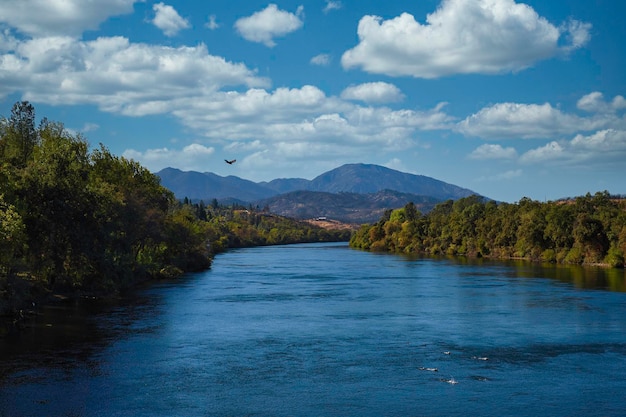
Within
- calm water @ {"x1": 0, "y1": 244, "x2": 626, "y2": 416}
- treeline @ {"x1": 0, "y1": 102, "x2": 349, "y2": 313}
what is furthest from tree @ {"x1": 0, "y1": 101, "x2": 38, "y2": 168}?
calm water @ {"x1": 0, "y1": 244, "x2": 626, "y2": 416}

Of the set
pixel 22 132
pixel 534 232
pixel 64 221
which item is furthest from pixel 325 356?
pixel 534 232

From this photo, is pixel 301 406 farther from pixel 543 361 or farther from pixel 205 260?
pixel 205 260

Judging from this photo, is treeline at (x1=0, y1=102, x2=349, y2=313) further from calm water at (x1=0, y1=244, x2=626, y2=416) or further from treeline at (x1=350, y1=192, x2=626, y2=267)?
treeline at (x1=350, y1=192, x2=626, y2=267)

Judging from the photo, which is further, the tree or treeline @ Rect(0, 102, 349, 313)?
the tree

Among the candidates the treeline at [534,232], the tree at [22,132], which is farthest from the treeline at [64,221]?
the treeline at [534,232]

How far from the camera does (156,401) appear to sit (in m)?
28.1

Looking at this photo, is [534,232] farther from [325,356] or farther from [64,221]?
[325,356]

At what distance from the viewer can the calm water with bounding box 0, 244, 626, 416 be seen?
91.2 feet

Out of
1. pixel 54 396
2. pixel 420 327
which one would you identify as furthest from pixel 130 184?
pixel 54 396

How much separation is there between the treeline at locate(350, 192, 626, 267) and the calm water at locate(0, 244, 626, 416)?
4772 cm

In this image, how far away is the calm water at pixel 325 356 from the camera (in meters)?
27.8

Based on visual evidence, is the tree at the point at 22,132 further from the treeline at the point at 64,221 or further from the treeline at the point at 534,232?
the treeline at the point at 534,232

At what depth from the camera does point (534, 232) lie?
126 meters

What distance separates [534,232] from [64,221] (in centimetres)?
9516
